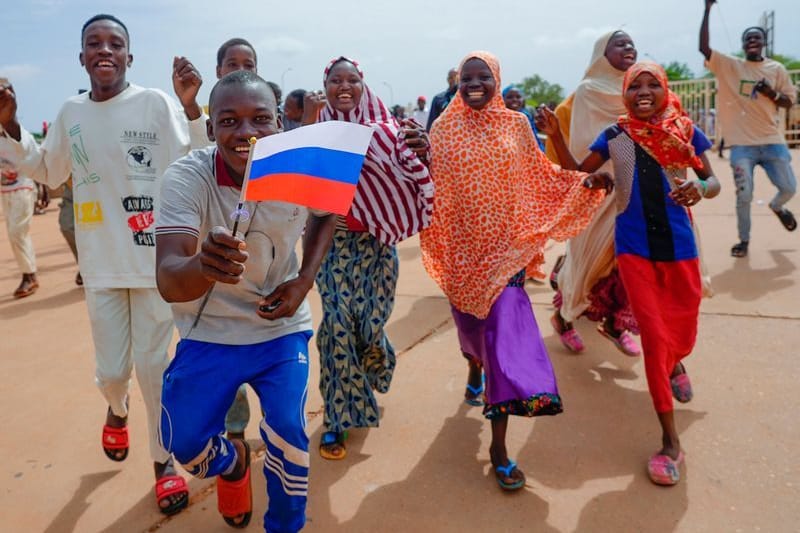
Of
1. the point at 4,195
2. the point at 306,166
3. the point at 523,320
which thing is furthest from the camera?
the point at 4,195

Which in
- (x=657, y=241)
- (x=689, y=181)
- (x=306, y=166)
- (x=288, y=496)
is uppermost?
(x=306, y=166)

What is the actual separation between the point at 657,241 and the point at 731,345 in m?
1.64

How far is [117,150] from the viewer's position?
3.11 meters

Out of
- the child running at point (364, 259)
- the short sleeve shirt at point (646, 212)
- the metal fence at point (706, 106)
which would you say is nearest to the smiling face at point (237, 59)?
the child running at point (364, 259)

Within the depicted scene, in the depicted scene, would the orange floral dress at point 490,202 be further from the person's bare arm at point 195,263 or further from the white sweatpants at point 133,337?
the person's bare arm at point 195,263

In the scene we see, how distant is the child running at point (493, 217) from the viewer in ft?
10.5

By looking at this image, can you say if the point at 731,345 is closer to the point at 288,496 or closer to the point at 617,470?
the point at 617,470

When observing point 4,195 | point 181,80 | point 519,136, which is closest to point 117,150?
point 181,80

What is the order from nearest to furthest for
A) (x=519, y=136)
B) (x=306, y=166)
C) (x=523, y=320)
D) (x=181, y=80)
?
(x=306, y=166)
(x=181, y=80)
(x=523, y=320)
(x=519, y=136)

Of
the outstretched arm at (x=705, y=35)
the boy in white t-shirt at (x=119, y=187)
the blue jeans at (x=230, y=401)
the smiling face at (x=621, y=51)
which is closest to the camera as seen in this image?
the blue jeans at (x=230, y=401)

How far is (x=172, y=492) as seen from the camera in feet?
9.78

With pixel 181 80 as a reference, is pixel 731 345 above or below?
below

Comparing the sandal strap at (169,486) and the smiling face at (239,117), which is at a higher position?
the smiling face at (239,117)

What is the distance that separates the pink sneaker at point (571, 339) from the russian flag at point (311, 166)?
9.54 ft
